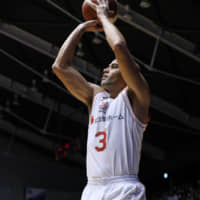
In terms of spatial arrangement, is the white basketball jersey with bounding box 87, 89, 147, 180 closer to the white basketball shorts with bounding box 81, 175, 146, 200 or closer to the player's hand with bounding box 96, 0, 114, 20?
the white basketball shorts with bounding box 81, 175, 146, 200

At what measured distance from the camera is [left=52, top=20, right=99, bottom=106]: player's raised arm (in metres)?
2.13

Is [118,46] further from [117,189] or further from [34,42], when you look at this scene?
[34,42]

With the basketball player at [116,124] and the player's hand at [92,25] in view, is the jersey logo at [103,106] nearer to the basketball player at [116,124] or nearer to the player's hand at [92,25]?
the basketball player at [116,124]

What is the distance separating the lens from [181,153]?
12.6 metres

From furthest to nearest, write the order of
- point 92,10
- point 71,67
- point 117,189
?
point 92,10
point 71,67
point 117,189

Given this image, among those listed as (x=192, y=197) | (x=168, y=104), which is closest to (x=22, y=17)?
(x=168, y=104)

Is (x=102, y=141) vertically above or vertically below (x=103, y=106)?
below

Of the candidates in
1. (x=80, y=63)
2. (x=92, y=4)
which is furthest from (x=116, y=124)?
(x=80, y=63)

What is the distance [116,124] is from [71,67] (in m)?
0.47

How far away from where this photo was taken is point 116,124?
194cm

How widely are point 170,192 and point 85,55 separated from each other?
6.96 meters

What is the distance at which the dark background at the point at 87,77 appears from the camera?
23.4 feet

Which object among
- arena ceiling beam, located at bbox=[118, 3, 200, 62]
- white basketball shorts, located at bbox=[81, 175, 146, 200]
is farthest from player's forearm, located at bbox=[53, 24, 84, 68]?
arena ceiling beam, located at bbox=[118, 3, 200, 62]

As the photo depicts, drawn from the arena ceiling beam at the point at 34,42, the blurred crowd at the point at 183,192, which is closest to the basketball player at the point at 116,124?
the arena ceiling beam at the point at 34,42
